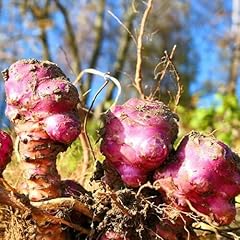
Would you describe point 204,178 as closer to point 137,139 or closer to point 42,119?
point 137,139

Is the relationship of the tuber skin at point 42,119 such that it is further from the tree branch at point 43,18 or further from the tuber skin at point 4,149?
the tree branch at point 43,18

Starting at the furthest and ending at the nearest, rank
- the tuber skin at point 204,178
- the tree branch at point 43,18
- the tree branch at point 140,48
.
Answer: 1. the tree branch at point 43,18
2. the tree branch at point 140,48
3. the tuber skin at point 204,178

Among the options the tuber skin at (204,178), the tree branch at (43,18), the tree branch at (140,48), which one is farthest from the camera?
the tree branch at (43,18)

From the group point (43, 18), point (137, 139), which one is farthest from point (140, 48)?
point (43, 18)

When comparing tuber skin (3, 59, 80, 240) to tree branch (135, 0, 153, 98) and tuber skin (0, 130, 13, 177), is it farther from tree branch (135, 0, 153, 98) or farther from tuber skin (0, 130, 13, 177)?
tree branch (135, 0, 153, 98)

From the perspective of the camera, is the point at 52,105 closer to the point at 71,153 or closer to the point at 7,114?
the point at 7,114

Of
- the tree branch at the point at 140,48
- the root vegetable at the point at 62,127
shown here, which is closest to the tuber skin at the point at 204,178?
the root vegetable at the point at 62,127

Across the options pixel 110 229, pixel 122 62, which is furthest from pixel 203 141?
pixel 122 62
